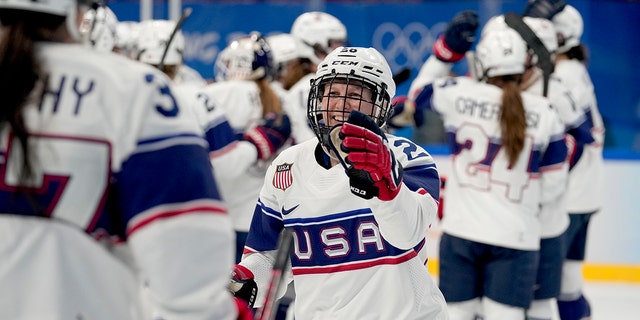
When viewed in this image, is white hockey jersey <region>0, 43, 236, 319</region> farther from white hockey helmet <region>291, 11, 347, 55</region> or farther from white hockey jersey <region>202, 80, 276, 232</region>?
white hockey helmet <region>291, 11, 347, 55</region>

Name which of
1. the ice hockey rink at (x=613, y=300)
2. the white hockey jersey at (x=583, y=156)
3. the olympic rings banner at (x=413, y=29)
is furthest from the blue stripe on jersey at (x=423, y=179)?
the olympic rings banner at (x=413, y=29)

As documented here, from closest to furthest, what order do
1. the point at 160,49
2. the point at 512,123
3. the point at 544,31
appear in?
the point at 512,123 → the point at 160,49 → the point at 544,31

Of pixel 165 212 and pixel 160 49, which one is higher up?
pixel 165 212

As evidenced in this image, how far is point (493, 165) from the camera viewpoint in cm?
458

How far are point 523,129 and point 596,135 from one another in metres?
1.67

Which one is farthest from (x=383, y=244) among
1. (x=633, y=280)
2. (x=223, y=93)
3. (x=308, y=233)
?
(x=633, y=280)

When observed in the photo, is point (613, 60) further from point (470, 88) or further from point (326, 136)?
point (326, 136)

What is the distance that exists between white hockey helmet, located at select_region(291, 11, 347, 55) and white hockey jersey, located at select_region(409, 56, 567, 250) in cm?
A: 162

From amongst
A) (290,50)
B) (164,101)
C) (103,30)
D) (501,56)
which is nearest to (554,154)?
(501,56)

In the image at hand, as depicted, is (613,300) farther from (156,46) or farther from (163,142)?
(163,142)

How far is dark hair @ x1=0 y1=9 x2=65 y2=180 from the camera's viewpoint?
1.50 m

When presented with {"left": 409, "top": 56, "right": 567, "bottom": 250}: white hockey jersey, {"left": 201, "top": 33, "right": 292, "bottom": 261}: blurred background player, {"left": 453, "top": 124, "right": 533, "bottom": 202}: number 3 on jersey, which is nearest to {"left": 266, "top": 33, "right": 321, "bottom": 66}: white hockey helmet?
{"left": 201, "top": 33, "right": 292, "bottom": 261}: blurred background player

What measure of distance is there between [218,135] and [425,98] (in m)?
0.91

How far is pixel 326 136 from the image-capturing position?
8.41ft
